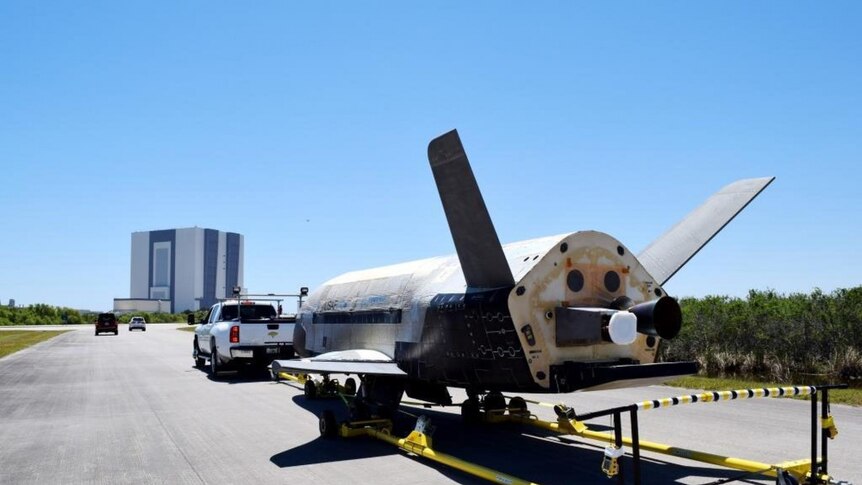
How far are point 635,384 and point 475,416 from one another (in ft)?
13.7

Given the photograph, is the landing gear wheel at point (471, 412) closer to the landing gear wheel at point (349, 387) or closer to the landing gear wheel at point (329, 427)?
the landing gear wheel at point (329, 427)

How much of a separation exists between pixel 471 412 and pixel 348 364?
101 inches

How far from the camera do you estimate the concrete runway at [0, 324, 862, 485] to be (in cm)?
763

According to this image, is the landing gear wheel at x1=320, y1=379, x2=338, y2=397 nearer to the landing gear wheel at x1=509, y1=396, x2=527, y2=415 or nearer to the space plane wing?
the space plane wing

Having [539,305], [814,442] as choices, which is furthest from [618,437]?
[814,442]

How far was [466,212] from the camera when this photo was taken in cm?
729

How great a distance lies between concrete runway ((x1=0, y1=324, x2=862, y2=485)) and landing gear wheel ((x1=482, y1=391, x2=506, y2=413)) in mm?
475

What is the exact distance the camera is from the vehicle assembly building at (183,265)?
6235 inches

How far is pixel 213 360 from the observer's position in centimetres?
1878

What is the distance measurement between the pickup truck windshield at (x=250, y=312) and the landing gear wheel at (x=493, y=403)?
10.3m

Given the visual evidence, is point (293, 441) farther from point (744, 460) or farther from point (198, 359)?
point (198, 359)

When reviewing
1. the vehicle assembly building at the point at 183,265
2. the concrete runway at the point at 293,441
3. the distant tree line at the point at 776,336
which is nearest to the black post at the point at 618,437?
the concrete runway at the point at 293,441

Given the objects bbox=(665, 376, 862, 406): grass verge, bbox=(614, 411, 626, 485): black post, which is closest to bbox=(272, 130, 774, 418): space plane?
bbox=(614, 411, 626, 485): black post

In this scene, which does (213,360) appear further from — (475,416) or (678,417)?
(678,417)
